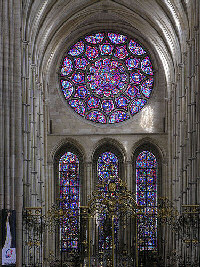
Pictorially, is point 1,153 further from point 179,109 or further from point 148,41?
point 148,41

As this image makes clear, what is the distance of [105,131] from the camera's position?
45.8 metres

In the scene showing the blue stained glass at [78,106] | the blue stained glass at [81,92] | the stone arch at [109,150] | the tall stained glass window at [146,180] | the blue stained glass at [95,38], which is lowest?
the tall stained glass window at [146,180]

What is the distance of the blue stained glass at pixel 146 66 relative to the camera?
47344 millimetres

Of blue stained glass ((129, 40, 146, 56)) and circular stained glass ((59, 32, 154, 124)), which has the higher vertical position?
blue stained glass ((129, 40, 146, 56))

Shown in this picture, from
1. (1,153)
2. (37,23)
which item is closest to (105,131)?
(37,23)

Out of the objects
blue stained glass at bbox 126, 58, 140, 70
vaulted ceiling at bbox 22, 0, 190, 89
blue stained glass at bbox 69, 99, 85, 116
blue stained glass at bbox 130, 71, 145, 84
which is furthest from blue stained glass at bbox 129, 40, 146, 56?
blue stained glass at bbox 69, 99, 85, 116

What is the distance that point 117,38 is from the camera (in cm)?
4794

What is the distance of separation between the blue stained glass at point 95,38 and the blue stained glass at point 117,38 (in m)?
0.58

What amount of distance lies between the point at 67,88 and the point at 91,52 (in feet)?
9.39

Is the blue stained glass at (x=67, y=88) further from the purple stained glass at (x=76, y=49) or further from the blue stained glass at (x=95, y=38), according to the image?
the blue stained glass at (x=95, y=38)

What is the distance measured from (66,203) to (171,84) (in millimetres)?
9771

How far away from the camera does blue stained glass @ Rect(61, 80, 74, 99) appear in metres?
47.0

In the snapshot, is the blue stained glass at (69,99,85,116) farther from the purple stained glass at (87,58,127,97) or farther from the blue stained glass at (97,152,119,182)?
the blue stained glass at (97,152,119,182)

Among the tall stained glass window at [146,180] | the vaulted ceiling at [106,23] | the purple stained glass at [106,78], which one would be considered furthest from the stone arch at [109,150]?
the vaulted ceiling at [106,23]
